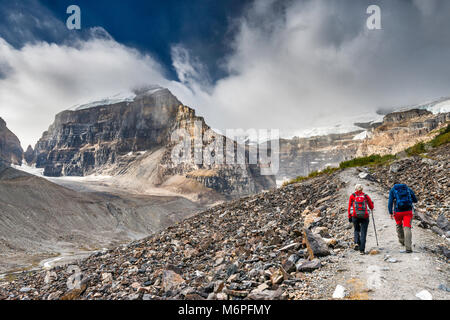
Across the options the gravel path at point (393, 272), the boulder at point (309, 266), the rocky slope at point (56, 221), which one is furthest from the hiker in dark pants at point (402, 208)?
the rocky slope at point (56, 221)

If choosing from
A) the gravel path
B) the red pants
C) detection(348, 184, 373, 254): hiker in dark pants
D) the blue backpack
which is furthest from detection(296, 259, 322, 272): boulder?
the blue backpack

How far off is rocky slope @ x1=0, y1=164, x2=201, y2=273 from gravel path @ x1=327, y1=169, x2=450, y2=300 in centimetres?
6128

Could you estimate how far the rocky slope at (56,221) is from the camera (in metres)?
64.4

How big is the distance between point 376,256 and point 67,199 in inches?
4582

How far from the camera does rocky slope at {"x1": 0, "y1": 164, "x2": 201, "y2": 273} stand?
64.4m

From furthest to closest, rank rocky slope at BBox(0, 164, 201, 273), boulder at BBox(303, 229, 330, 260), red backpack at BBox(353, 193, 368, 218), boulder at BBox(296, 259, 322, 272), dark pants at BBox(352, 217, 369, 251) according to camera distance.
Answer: rocky slope at BBox(0, 164, 201, 273) < red backpack at BBox(353, 193, 368, 218) < dark pants at BBox(352, 217, 369, 251) < boulder at BBox(303, 229, 330, 260) < boulder at BBox(296, 259, 322, 272)

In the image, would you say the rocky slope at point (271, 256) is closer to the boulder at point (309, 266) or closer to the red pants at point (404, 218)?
the boulder at point (309, 266)

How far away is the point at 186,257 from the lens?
12867 millimetres

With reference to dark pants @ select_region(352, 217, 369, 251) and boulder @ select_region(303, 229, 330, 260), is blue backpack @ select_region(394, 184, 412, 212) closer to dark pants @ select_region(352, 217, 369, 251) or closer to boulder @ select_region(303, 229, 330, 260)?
dark pants @ select_region(352, 217, 369, 251)

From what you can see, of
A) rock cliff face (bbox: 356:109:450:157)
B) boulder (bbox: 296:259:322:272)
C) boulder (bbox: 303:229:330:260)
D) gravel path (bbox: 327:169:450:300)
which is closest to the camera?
gravel path (bbox: 327:169:450:300)

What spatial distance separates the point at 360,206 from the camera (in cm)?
843

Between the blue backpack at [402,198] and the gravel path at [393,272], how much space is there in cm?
115
